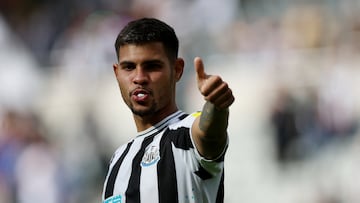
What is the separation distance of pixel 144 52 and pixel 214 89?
1.97 feet

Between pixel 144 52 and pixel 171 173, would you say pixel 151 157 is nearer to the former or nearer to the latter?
pixel 171 173

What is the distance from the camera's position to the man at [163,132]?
248cm

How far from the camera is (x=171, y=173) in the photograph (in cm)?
263

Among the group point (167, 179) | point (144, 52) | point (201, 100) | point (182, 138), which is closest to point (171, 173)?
point (167, 179)

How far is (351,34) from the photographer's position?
7.04 m

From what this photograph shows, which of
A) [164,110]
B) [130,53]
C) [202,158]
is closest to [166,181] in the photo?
[202,158]

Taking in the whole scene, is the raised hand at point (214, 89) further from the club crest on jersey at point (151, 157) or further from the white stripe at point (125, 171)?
the white stripe at point (125, 171)

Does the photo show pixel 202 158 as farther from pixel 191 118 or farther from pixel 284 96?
pixel 284 96

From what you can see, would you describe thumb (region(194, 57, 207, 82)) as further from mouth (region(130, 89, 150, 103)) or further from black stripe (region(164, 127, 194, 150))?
mouth (region(130, 89, 150, 103))

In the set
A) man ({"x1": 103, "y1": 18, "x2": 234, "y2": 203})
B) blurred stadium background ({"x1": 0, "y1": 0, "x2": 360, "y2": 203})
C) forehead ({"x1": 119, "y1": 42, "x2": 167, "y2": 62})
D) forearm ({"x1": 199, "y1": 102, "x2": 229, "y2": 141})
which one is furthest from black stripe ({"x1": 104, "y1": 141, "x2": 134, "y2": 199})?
blurred stadium background ({"x1": 0, "y1": 0, "x2": 360, "y2": 203})

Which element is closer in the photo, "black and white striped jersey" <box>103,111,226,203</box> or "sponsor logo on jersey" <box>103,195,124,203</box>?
"black and white striped jersey" <box>103,111,226,203</box>

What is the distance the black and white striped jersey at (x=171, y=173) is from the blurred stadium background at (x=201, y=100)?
12.9 ft

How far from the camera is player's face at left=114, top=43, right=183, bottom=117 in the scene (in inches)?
111

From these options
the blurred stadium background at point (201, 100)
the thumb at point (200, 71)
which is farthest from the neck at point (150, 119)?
the blurred stadium background at point (201, 100)
